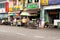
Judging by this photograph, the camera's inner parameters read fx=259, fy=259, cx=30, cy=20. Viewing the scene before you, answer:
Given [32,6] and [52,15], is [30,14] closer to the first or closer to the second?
[32,6]

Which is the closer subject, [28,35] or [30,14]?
[28,35]

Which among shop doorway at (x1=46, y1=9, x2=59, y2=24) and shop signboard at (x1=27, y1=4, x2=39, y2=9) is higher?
shop signboard at (x1=27, y1=4, x2=39, y2=9)

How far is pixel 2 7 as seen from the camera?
50.5 m

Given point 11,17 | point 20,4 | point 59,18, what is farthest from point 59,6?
point 11,17

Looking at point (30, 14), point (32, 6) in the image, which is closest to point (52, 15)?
point (32, 6)

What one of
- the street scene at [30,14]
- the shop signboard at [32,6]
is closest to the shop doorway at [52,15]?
the street scene at [30,14]

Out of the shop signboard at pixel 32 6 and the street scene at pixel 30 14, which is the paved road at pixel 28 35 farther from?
the shop signboard at pixel 32 6

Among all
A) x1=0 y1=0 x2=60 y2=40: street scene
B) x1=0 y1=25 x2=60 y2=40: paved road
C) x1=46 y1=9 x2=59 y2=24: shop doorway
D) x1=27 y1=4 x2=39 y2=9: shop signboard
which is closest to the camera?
x1=0 y1=25 x2=60 y2=40: paved road

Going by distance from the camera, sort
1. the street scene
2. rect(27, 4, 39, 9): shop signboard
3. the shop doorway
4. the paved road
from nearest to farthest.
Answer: the paved road
the street scene
the shop doorway
rect(27, 4, 39, 9): shop signboard

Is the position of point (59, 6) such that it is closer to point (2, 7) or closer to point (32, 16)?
point (32, 16)

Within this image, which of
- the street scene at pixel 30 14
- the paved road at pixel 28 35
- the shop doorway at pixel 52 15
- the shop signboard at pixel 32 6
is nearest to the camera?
the paved road at pixel 28 35

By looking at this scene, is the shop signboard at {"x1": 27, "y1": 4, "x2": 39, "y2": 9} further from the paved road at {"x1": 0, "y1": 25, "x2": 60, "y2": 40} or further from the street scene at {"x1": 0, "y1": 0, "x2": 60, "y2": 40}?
the paved road at {"x1": 0, "y1": 25, "x2": 60, "y2": 40}

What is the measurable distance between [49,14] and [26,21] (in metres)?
3.76

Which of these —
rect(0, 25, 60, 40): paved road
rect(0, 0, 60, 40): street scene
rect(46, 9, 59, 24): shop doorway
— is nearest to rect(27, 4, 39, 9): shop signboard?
rect(0, 0, 60, 40): street scene
